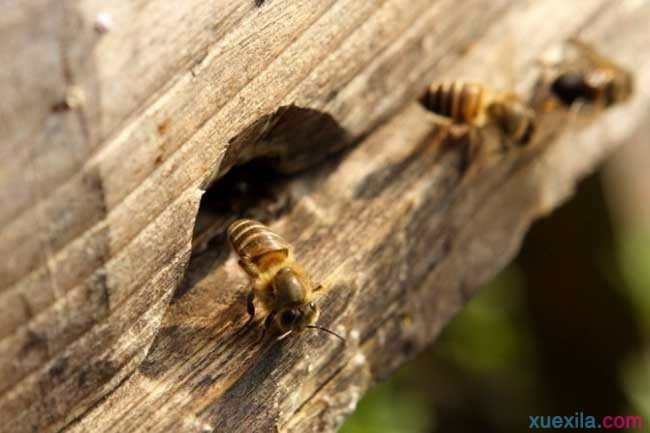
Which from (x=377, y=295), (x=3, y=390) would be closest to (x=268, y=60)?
(x=377, y=295)

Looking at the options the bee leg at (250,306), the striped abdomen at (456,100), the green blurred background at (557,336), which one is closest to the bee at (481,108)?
the striped abdomen at (456,100)

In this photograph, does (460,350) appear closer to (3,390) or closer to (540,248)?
(540,248)

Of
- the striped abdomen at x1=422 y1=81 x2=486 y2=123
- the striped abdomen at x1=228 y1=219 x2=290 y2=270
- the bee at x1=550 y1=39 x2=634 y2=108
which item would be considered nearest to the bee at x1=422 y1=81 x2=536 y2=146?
the striped abdomen at x1=422 y1=81 x2=486 y2=123

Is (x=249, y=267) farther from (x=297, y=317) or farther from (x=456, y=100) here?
(x=456, y=100)

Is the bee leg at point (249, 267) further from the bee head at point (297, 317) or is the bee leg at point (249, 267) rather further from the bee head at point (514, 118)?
the bee head at point (514, 118)

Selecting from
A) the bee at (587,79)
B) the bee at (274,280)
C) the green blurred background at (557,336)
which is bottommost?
the green blurred background at (557,336)

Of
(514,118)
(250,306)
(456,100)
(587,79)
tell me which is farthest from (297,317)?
(587,79)

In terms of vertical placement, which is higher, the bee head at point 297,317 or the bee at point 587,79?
the bee head at point 297,317
